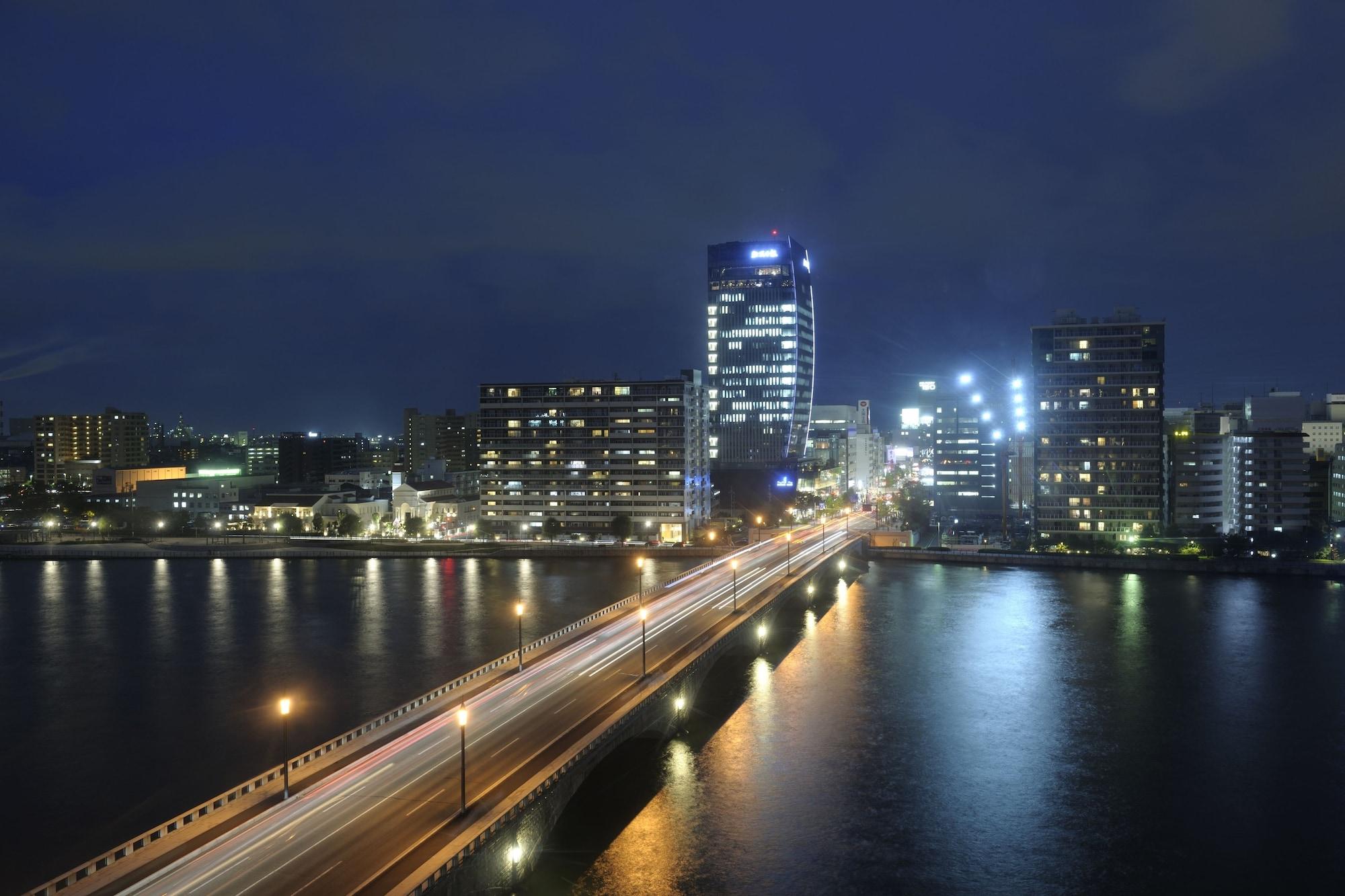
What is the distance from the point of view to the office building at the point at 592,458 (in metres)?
54.3

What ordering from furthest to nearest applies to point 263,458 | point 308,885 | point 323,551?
point 263,458
point 323,551
point 308,885

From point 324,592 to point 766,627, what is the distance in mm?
19640

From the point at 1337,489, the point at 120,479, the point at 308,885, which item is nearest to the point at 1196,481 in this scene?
the point at 1337,489

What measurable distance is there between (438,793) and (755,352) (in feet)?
225

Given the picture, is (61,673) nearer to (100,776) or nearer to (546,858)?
(100,776)

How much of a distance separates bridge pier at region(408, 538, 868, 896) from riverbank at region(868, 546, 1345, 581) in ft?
94.1

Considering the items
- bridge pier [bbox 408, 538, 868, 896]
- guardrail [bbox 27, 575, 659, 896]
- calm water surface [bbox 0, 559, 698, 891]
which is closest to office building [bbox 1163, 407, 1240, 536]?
calm water surface [bbox 0, 559, 698, 891]

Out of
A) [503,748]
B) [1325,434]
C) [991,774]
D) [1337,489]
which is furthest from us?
[1325,434]

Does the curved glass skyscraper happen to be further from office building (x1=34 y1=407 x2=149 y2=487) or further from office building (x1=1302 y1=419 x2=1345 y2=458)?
office building (x1=34 y1=407 x2=149 y2=487)

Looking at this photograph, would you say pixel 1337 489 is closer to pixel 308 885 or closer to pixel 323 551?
pixel 323 551

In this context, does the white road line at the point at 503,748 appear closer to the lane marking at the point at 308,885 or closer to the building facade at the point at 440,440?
the lane marking at the point at 308,885

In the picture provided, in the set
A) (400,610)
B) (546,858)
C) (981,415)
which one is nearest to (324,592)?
(400,610)

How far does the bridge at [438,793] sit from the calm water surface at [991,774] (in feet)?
4.51

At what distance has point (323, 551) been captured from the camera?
52250 millimetres
